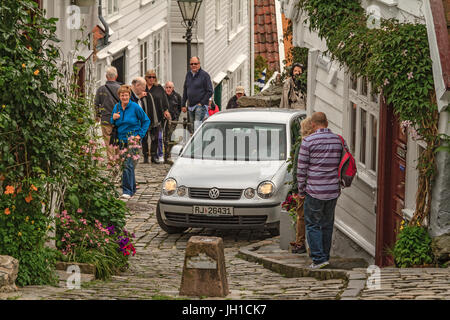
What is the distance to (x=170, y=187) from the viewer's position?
1355cm

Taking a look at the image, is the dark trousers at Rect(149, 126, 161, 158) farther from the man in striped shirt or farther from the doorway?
the man in striped shirt

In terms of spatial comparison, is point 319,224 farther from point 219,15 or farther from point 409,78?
point 219,15

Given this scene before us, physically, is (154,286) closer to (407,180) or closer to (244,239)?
(407,180)

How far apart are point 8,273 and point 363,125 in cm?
535

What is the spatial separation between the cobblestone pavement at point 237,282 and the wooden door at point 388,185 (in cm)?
114

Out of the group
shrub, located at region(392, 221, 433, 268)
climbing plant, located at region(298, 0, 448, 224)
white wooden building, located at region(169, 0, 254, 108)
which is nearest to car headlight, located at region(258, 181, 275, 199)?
climbing plant, located at region(298, 0, 448, 224)

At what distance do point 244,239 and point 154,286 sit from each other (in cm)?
457

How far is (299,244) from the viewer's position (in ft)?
40.0

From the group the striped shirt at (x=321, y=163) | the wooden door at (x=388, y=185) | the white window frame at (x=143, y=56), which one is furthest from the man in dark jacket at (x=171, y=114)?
the striped shirt at (x=321, y=163)

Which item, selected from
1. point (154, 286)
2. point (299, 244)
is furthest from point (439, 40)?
point (299, 244)

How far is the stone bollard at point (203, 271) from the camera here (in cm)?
857

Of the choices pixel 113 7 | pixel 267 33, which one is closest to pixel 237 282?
pixel 113 7

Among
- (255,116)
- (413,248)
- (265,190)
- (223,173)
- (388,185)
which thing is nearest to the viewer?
(413,248)

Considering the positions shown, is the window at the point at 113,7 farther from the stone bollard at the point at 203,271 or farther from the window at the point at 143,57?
the stone bollard at the point at 203,271
